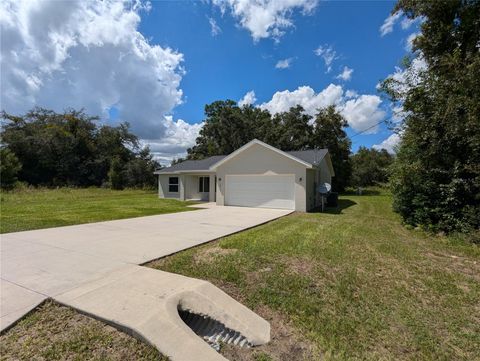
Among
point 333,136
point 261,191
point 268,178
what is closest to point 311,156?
point 268,178

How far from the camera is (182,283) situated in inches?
154

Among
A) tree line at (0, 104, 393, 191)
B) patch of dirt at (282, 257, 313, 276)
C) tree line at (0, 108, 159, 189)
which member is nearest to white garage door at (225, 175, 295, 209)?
patch of dirt at (282, 257, 313, 276)

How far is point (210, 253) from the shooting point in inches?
223

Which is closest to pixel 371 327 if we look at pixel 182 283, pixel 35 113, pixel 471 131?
pixel 182 283

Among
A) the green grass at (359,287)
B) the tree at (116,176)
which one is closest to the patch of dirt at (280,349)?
the green grass at (359,287)

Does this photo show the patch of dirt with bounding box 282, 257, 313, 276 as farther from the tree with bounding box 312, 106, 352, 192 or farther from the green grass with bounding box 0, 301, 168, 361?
the tree with bounding box 312, 106, 352, 192

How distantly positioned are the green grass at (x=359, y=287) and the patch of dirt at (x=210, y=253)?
0.02m

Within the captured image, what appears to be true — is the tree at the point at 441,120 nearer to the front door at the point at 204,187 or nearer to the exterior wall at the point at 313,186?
the exterior wall at the point at 313,186

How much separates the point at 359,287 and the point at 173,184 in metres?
18.8

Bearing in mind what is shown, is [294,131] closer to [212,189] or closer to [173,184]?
[212,189]

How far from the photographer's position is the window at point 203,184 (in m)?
20.6

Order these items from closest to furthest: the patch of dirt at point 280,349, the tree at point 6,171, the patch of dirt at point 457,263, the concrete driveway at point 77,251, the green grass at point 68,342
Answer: the green grass at point 68,342 → the patch of dirt at point 280,349 → the concrete driveway at point 77,251 → the patch of dirt at point 457,263 → the tree at point 6,171

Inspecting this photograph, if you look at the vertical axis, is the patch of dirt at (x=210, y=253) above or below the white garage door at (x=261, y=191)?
below

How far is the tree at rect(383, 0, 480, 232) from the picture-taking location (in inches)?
289
